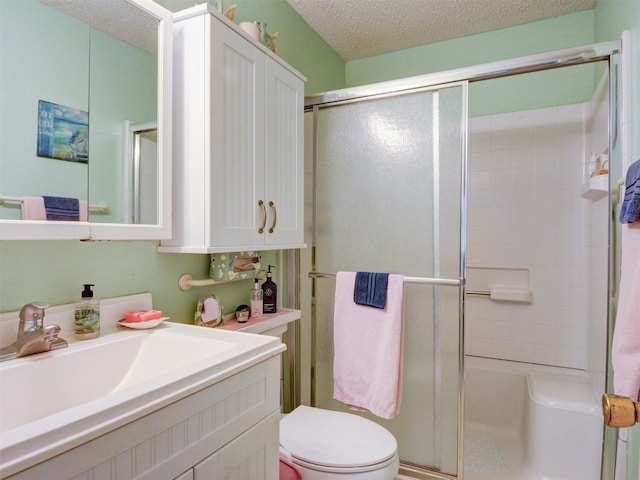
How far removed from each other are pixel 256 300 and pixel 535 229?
72.6 inches

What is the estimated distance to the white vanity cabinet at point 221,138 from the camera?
1.23 meters

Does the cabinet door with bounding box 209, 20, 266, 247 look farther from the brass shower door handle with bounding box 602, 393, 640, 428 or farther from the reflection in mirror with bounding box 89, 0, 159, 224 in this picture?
the brass shower door handle with bounding box 602, 393, 640, 428

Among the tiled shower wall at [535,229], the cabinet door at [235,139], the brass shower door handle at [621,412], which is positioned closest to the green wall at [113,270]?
the cabinet door at [235,139]

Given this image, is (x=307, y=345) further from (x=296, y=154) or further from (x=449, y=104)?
(x=449, y=104)

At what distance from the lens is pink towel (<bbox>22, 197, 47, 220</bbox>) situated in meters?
0.88

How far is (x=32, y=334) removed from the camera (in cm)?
88

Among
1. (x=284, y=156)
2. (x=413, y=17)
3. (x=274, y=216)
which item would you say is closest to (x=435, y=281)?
(x=274, y=216)

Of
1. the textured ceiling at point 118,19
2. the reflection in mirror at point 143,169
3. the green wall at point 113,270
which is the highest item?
the textured ceiling at point 118,19

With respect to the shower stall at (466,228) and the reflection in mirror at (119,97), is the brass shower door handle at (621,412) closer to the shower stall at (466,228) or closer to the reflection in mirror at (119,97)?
the shower stall at (466,228)

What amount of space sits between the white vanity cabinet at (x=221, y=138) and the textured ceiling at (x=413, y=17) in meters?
0.94

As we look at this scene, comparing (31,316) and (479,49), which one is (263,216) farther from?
(479,49)

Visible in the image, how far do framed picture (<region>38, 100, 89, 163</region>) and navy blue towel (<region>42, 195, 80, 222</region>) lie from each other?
108 mm

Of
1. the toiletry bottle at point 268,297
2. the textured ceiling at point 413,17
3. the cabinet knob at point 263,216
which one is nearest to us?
the cabinet knob at point 263,216

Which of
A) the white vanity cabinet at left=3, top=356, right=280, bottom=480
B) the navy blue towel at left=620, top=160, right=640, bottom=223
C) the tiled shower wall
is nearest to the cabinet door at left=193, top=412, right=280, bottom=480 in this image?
the white vanity cabinet at left=3, top=356, right=280, bottom=480
